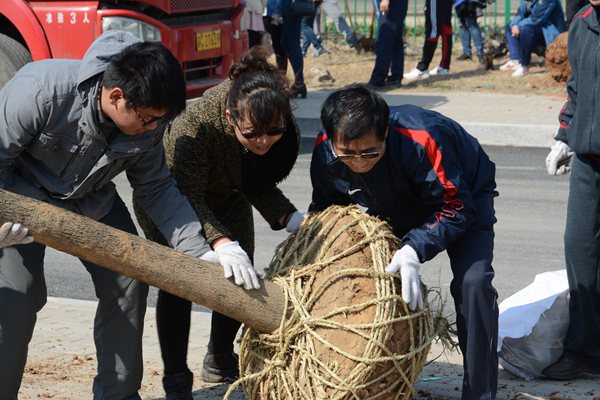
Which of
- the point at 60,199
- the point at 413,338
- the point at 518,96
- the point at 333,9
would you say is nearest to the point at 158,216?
the point at 60,199

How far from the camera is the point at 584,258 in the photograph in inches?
183

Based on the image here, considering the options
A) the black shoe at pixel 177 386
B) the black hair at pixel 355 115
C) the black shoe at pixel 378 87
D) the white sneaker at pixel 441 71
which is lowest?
the black shoe at pixel 378 87

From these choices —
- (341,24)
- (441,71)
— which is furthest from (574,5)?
(341,24)

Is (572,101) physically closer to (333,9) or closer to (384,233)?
(384,233)

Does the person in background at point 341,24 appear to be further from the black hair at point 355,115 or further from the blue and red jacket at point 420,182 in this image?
the black hair at point 355,115

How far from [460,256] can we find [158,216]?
3.98 feet

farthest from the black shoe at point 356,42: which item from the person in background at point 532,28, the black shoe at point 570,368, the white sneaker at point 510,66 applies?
the black shoe at point 570,368

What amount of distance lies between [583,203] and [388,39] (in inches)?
380

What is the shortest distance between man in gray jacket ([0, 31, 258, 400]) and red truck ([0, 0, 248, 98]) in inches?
216

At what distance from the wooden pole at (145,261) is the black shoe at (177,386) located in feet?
2.59

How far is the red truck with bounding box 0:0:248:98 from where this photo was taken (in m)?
9.34

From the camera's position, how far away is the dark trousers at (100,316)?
12.7 feet

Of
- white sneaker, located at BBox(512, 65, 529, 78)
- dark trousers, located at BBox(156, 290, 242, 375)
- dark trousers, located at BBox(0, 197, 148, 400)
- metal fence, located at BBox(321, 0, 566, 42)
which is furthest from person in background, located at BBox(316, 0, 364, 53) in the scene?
dark trousers, located at BBox(0, 197, 148, 400)

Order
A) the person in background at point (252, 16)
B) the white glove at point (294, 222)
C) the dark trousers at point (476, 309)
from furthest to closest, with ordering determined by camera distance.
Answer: the person in background at point (252, 16) → the white glove at point (294, 222) → the dark trousers at point (476, 309)
